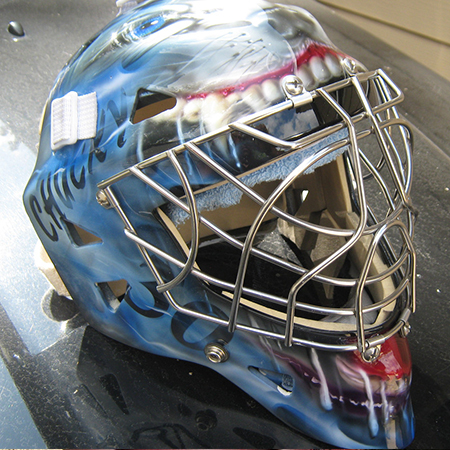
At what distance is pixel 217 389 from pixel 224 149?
31cm

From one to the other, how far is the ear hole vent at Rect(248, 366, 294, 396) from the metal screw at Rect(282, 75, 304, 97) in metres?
0.30

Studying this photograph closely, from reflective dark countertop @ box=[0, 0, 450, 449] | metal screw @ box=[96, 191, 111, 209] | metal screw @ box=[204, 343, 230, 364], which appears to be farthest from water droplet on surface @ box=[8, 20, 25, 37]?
metal screw @ box=[204, 343, 230, 364]

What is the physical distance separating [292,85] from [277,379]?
32 cm

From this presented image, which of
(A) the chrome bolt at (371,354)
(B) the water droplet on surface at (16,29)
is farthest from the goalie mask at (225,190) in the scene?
(B) the water droplet on surface at (16,29)

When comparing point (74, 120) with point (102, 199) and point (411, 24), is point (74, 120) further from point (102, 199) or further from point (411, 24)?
point (411, 24)

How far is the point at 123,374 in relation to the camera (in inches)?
23.3

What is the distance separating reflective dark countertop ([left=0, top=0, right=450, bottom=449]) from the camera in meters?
0.53

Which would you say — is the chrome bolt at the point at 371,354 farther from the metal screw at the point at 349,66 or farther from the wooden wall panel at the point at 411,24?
the wooden wall panel at the point at 411,24

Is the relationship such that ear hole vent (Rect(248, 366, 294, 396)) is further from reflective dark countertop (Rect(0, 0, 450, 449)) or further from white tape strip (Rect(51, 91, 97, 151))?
white tape strip (Rect(51, 91, 97, 151))

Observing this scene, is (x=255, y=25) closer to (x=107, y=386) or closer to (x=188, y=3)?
(x=188, y=3)

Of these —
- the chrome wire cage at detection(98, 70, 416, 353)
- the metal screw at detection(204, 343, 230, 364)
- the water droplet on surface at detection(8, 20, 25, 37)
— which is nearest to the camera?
the chrome wire cage at detection(98, 70, 416, 353)

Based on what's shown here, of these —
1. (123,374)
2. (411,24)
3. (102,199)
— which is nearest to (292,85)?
(102,199)

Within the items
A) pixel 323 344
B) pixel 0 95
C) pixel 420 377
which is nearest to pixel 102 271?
pixel 323 344

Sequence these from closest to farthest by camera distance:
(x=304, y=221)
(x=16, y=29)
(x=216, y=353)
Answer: (x=304, y=221), (x=216, y=353), (x=16, y=29)
